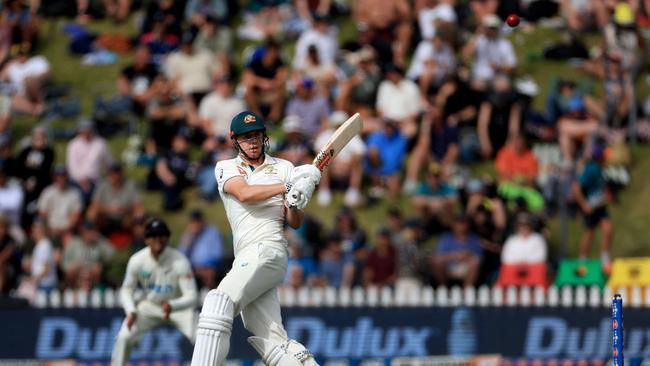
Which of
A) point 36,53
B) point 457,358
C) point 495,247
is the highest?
point 36,53

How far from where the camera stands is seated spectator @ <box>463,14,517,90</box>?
20.2m

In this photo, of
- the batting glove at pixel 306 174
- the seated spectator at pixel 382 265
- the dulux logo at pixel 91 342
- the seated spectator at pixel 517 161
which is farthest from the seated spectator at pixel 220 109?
the batting glove at pixel 306 174

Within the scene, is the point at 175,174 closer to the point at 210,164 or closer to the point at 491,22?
the point at 210,164

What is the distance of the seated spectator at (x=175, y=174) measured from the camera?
19828 millimetres

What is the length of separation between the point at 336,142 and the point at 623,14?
429 inches

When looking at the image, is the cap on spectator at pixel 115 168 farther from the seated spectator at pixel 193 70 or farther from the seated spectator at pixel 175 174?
the seated spectator at pixel 193 70

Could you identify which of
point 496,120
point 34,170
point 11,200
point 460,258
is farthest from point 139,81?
point 460,258

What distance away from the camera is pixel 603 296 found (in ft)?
54.5

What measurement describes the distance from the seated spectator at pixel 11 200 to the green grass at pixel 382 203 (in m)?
1.36

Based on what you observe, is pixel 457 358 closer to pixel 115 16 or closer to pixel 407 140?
pixel 407 140

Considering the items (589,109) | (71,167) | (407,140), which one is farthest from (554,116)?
(71,167)

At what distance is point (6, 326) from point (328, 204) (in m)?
4.77

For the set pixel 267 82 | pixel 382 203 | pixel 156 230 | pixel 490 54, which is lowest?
pixel 156 230

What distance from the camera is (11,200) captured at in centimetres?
1950
